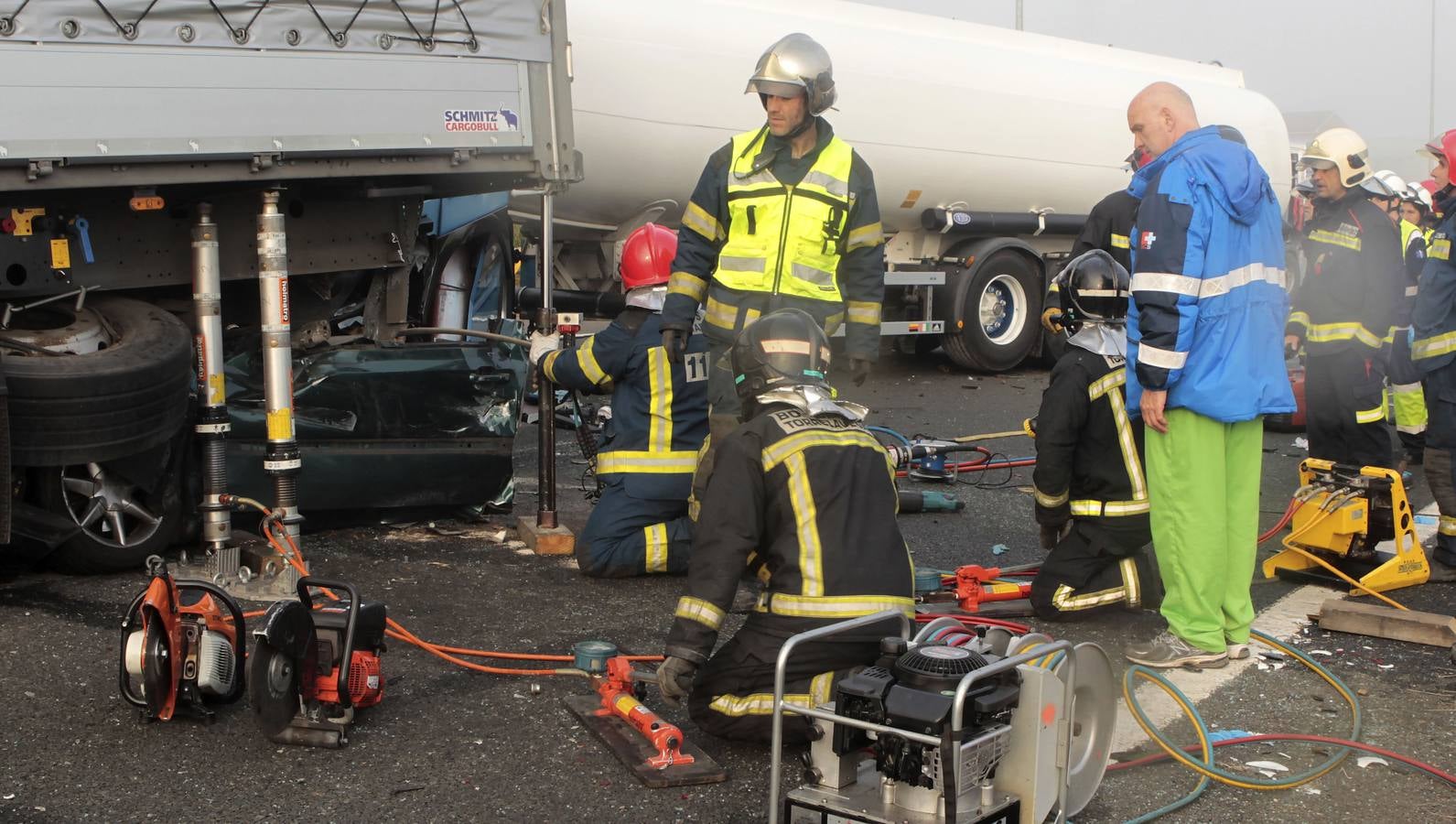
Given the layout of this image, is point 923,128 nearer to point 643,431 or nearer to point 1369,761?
point 643,431

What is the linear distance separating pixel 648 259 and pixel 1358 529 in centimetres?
328

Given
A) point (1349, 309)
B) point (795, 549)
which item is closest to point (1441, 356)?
point (1349, 309)

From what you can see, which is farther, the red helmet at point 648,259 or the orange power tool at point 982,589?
the red helmet at point 648,259

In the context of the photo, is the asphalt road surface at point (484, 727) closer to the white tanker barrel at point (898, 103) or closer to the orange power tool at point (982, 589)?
the orange power tool at point (982, 589)

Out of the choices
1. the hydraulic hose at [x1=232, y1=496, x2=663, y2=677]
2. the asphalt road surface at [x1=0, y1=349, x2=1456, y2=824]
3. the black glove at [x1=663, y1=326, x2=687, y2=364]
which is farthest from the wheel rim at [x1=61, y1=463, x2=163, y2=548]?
the black glove at [x1=663, y1=326, x2=687, y2=364]

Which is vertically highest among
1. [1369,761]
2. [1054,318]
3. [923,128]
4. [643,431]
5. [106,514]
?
[923,128]

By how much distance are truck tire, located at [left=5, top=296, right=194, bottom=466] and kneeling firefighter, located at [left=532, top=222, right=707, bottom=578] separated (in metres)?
1.59

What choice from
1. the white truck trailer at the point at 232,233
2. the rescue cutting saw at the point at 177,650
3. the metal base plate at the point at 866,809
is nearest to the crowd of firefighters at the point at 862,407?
the metal base plate at the point at 866,809

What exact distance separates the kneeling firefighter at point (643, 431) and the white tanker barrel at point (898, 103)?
372cm

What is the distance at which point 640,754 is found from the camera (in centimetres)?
380

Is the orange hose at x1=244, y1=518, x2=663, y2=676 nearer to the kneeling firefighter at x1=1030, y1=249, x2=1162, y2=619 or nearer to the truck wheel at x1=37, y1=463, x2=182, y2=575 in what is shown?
the truck wheel at x1=37, y1=463, x2=182, y2=575

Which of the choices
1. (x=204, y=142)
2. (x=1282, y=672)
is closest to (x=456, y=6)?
(x=204, y=142)

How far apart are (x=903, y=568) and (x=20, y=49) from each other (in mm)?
3579

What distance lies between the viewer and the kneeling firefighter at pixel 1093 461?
16.9 feet
